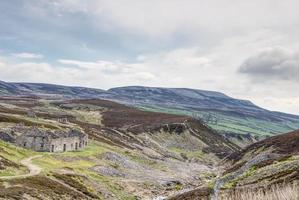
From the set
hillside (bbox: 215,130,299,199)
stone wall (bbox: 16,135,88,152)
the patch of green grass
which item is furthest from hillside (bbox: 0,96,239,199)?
the patch of green grass

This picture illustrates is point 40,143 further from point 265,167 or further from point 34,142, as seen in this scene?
point 265,167

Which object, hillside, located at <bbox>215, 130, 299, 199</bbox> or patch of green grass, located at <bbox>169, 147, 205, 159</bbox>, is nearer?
hillside, located at <bbox>215, 130, 299, 199</bbox>

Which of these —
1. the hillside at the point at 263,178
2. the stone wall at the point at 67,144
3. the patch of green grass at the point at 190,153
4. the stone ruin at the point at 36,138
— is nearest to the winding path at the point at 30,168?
the stone ruin at the point at 36,138

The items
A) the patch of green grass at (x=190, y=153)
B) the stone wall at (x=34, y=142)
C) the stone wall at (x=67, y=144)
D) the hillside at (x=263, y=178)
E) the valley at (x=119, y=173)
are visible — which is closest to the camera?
the hillside at (x=263, y=178)

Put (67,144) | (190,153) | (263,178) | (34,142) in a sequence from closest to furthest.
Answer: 1. (263,178)
2. (34,142)
3. (67,144)
4. (190,153)

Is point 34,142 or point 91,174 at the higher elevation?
point 34,142

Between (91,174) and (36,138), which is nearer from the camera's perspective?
(91,174)

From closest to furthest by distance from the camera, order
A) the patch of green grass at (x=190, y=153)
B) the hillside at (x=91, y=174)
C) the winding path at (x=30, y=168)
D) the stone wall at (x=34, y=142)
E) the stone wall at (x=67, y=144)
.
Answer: the winding path at (x=30, y=168), the hillside at (x=91, y=174), the stone wall at (x=34, y=142), the stone wall at (x=67, y=144), the patch of green grass at (x=190, y=153)

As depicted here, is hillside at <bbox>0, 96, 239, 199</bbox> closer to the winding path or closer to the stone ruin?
the winding path

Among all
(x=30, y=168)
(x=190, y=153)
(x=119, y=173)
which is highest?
(x=30, y=168)

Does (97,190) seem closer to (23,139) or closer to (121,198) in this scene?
(121,198)

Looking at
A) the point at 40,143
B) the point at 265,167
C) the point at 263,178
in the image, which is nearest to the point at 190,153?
the point at 40,143

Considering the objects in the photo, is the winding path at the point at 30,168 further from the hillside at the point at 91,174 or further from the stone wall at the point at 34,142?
the stone wall at the point at 34,142

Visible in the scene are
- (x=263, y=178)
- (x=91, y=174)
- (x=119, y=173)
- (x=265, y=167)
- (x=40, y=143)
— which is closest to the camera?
(x=263, y=178)
